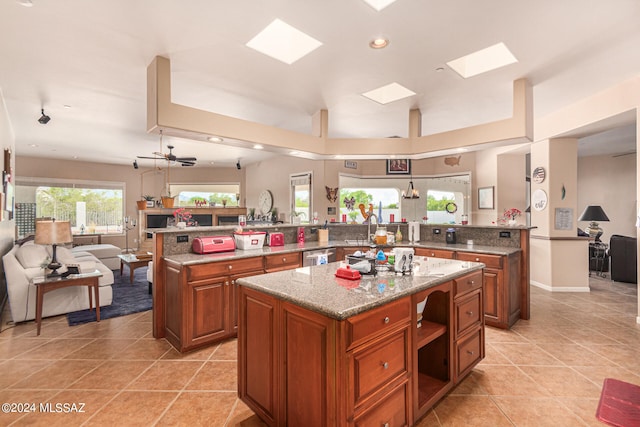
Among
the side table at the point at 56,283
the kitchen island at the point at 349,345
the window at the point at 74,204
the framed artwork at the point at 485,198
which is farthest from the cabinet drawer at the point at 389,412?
the window at the point at 74,204

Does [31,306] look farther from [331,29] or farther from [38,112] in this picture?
[331,29]

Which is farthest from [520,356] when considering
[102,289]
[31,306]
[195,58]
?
[31,306]

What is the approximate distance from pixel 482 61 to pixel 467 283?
2401mm

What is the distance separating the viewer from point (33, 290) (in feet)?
12.1

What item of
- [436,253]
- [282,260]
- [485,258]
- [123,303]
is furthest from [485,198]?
[123,303]

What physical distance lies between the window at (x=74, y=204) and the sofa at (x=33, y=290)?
465 cm

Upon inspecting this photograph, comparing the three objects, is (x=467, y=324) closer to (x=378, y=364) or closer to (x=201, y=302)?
(x=378, y=364)

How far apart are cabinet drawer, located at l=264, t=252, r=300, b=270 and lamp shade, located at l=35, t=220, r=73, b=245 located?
8.37 feet

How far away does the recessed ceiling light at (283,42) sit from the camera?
8.75 feet

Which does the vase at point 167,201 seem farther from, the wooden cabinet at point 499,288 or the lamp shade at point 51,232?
the wooden cabinet at point 499,288

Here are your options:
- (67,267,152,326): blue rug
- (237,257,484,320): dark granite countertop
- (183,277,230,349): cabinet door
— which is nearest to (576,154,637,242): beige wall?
(237,257,484,320): dark granite countertop

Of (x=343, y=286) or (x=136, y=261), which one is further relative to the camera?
(x=136, y=261)

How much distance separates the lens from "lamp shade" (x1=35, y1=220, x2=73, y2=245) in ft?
11.6

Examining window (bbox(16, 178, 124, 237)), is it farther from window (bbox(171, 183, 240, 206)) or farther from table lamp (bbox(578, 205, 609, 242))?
table lamp (bbox(578, 205, 609, 242))
